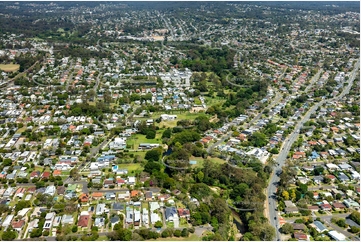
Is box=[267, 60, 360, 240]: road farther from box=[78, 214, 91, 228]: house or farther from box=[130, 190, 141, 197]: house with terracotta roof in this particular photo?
box=[78, 214, 91, 228]: house

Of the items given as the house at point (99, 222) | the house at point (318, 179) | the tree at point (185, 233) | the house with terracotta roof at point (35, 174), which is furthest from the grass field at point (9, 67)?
the house at point (318, 179)

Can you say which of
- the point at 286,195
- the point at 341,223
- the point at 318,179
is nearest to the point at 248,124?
the point at 318,179

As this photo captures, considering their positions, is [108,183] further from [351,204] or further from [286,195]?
[351,204]

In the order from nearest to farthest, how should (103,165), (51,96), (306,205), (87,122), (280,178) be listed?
(306,205) → (280,178) → (103,165) → (87,122) → (51,96)

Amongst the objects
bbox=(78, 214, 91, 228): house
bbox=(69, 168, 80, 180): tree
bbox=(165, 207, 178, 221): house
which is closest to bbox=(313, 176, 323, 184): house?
bbox=(165, 207, 178, 221): house

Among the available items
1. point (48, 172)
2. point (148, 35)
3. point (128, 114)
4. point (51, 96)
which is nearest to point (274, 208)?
point (48, 172)

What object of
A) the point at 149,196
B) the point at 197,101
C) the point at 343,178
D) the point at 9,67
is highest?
the point at 343,178

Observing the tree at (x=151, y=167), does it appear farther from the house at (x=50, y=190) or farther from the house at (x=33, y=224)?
the house at (x=33, y=224)

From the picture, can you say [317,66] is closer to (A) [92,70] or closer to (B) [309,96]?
(B) [309,96]
